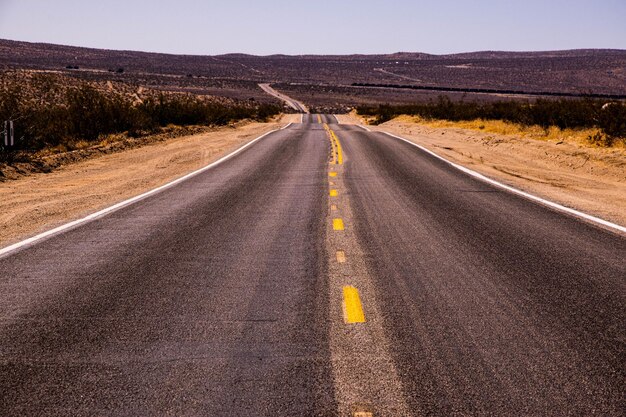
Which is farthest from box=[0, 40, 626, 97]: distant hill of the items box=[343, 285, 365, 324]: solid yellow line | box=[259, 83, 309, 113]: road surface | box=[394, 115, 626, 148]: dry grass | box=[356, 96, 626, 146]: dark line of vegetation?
box=[343, 285, 365, 324]: solid yellow line

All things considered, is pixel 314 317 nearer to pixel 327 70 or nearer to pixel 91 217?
pixel 91 217

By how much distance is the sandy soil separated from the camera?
12.5m

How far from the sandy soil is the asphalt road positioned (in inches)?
110

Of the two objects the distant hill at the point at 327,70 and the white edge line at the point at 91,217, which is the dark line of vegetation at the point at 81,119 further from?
the distant hill at the point at 327,70

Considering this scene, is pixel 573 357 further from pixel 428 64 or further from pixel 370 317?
pixel 428 64

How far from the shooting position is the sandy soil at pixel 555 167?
12500mm

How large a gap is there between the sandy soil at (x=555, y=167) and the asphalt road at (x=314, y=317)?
110 inches

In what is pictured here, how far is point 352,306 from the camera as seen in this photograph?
5.36 m

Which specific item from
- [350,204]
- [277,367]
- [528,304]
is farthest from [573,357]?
[350,204]

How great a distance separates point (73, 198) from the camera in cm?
1234

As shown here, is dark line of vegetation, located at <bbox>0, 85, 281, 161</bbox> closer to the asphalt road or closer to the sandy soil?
the asphalt road

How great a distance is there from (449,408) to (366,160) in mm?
16514

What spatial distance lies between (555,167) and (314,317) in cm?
1680

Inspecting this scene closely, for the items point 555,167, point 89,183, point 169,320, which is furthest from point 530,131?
point 169,320
